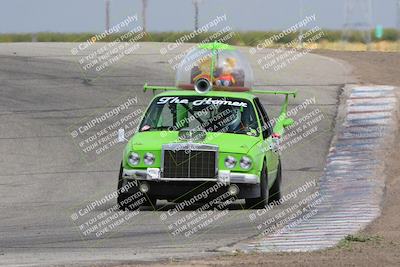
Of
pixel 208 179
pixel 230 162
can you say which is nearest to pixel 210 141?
pixel 230 162

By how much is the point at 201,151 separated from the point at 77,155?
688 centimetres

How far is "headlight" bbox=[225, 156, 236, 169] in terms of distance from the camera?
15.3 m

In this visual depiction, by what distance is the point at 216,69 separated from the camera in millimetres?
18109

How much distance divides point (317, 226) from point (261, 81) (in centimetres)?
1750

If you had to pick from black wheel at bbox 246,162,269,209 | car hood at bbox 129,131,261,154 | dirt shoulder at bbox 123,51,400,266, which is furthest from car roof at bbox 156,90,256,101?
dirt shoulder at bbox 123,51,400,266

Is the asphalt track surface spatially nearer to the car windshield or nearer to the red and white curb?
the red and white curb

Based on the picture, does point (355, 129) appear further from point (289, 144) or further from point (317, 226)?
point (317, 226)

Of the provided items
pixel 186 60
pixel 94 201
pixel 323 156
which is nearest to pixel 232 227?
pixel 94 201

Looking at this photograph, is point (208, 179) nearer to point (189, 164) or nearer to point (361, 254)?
point (189, 164)

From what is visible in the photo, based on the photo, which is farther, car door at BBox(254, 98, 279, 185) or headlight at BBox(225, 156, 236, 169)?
car door at BBox(254, 98, 279, 185)

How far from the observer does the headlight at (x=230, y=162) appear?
15336mm

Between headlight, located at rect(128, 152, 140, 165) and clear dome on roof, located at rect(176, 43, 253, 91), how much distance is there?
2.84 m

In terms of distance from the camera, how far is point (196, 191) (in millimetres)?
15289

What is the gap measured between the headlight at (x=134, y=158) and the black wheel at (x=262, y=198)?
62.1 inches
